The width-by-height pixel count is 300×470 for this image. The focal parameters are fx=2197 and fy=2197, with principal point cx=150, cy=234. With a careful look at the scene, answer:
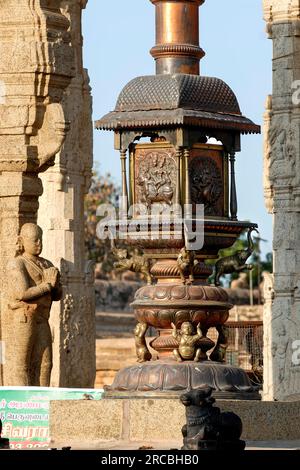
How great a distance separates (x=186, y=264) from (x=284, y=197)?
8334 millimetres

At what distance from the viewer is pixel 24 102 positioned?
2230cm

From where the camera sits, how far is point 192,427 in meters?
16.4

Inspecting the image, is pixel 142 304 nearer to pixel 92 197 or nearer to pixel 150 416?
pixel 150 416

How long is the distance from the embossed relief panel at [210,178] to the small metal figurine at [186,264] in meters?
0.50

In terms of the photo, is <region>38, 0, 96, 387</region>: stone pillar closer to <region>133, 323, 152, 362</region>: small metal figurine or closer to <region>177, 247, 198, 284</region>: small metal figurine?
<region>133, 323, 152, 362</region>: small metal figurine

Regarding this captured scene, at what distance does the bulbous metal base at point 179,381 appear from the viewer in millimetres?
20328

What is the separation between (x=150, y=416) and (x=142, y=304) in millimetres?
1891

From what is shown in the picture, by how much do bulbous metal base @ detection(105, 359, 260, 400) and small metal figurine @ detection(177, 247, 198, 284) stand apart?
2.84ft

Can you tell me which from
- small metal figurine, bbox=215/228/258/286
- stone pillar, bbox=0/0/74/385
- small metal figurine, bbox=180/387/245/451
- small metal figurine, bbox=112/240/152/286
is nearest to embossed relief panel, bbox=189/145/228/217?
small metal figurine, bbox=215/228/258/286

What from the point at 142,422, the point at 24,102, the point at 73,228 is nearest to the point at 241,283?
the point at 73,228

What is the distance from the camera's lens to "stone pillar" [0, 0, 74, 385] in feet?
72.8

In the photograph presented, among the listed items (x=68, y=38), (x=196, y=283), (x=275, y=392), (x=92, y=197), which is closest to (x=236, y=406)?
(x=196, y=283)

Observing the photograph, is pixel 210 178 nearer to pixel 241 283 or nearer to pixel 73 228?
pixel 73 228

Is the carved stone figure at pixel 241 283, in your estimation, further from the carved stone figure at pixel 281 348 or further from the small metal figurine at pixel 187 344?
the small metal figurine at pixel 187 344
